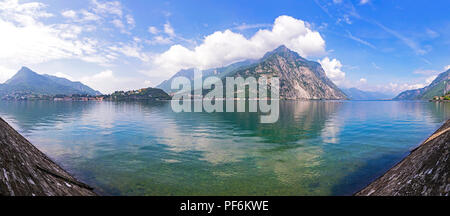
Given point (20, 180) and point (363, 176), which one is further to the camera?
point (363, 176)

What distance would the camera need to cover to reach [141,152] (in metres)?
28.3

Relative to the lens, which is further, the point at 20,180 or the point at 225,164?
the point at 225,164

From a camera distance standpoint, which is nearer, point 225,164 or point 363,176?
point 363,176

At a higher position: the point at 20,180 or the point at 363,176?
the point at 20,180

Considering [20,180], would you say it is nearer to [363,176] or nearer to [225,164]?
[225,164]

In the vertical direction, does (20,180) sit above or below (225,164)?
above

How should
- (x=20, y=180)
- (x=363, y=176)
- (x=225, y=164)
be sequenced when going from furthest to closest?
(x=225, y=164) < (x=363, y=176) < (x=20, y=180)

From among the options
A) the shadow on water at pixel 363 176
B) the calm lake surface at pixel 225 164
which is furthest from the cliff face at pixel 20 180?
the shadow on water at pixel 363 176

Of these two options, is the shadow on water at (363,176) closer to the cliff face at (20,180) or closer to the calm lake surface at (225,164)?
the calm lake surface at (225,164)

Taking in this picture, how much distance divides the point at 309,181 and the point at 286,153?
958cm

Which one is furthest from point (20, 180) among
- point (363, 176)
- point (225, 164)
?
point (363, 176)

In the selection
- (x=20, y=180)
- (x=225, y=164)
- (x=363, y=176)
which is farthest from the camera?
(x=225, y=164)

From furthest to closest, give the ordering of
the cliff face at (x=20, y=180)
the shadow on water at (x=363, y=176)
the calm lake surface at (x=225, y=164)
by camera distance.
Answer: the calm lake surface at (x=225, y=164), the shadow on water at (x=363, y=176), the cliff face at (x=20, y=180)
